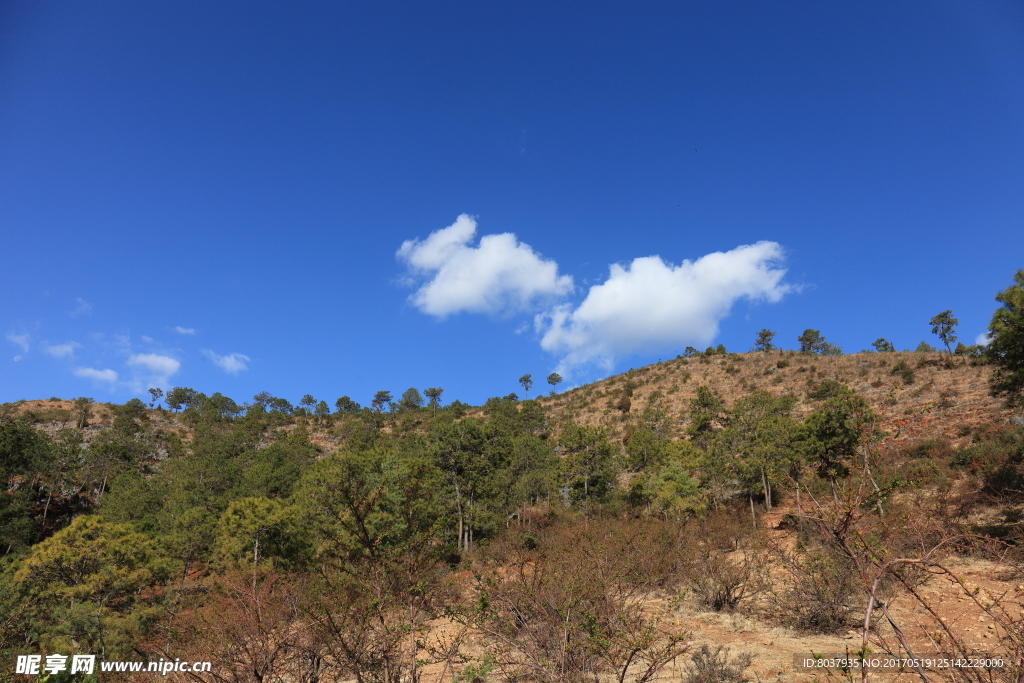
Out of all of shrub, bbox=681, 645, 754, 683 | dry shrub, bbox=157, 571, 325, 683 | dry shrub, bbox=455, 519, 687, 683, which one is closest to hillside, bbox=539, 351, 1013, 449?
dry shrub, bbox=455, 519, 687, 683

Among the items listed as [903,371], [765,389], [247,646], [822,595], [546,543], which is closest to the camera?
[247,646]

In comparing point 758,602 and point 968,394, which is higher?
point 968,394

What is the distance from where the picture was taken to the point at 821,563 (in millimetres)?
12977

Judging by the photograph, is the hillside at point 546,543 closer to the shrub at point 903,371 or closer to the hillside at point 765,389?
the shrub at point 903,371

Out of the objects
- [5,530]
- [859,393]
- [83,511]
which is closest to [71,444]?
[83,511]

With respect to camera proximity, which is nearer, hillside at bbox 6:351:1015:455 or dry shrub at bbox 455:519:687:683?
dry shrub at bbox 455:519:687:683

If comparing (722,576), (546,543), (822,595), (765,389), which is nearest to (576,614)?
(546,543)

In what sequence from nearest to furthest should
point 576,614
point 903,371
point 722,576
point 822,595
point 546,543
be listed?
point 576,614 < point 822,595 < point 722,576 < point 546,543 < point 903,371

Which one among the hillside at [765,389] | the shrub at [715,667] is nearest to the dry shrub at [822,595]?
the shrub at [715,667]

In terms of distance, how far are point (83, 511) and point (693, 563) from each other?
2370 inches

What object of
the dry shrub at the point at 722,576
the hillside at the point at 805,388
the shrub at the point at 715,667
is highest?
the hillside at the point at 805,388

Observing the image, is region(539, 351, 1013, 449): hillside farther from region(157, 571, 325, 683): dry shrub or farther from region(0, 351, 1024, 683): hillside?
region(157, 571, 325, 683): dry shrub

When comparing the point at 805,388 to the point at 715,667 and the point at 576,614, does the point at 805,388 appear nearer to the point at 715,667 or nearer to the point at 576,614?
the point at 715,667

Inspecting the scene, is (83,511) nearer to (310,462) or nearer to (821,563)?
(310,462)
